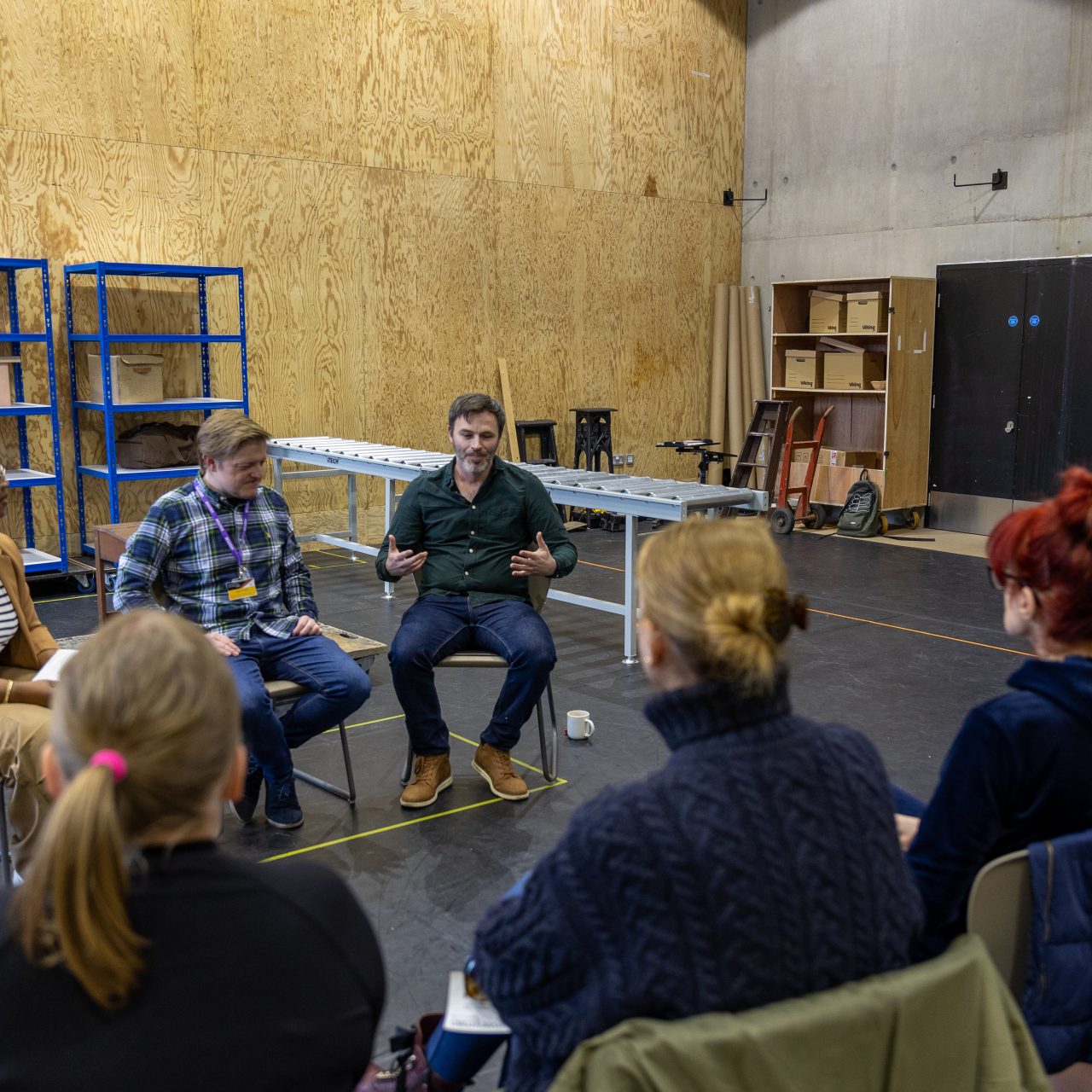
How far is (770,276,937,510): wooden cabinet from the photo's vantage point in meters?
8.95

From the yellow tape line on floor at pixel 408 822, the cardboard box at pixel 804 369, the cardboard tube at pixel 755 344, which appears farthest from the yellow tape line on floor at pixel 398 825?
the cardboard tube at pixel 755 344

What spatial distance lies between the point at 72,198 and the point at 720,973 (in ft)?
23.0

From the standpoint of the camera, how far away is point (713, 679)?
52.0 inches

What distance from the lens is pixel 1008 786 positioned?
1.54 metres

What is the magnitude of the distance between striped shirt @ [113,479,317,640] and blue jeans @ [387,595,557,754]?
37cm

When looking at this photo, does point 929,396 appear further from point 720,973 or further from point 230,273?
point 720,973

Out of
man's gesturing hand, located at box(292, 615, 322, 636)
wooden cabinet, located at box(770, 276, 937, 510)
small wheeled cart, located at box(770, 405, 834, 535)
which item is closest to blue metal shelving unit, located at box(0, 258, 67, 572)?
man's gesturing hand, located at box(292, 615, 322, 636)

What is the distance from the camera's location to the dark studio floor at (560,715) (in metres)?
3.06

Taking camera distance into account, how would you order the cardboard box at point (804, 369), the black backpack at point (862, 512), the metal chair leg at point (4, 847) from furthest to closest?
the cardboard box at point (804, 369) → the black backpack at point (862, 512) → the metal chair leg at point (4, 847)

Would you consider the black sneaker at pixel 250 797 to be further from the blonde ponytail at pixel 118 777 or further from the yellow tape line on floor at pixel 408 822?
the blonde ponytail at pixel 118 777

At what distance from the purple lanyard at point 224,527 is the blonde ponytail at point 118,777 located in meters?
2.23

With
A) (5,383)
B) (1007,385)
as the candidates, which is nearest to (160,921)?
(5,383)

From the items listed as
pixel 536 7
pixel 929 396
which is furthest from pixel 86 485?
pixel 929 396

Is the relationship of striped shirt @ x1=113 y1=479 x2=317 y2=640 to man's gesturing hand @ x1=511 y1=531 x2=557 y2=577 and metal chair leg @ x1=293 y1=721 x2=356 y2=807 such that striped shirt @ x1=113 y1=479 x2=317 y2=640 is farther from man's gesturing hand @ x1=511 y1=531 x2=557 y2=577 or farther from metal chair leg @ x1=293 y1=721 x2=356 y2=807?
man's gesturing hand @ x1=511 y1=531 x2=557 y2=577
